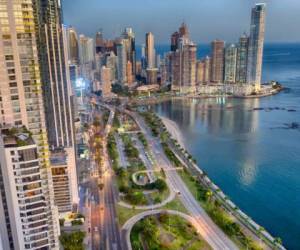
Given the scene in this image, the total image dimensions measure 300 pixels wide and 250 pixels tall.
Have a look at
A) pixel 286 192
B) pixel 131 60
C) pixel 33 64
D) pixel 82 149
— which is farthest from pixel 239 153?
pixel 131 60

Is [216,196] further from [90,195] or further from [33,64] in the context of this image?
[33,64]

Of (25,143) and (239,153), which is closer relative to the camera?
(25,143)

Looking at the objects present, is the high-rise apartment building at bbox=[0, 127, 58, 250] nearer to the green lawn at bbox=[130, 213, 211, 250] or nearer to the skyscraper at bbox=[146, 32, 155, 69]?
the green lawn at bbox=[130, 213, 211, 250]

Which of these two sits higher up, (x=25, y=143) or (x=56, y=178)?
(x=25, y=143)

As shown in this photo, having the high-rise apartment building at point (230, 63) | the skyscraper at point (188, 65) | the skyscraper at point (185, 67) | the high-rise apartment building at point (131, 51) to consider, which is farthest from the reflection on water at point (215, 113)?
the high-rise apartment building at point (131, 51)

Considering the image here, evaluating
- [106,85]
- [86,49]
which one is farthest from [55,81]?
[86,49]

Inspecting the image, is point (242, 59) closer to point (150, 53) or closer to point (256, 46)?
point (256, 46)

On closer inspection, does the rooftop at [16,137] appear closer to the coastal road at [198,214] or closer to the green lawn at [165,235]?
the green lawn at [165,235]
